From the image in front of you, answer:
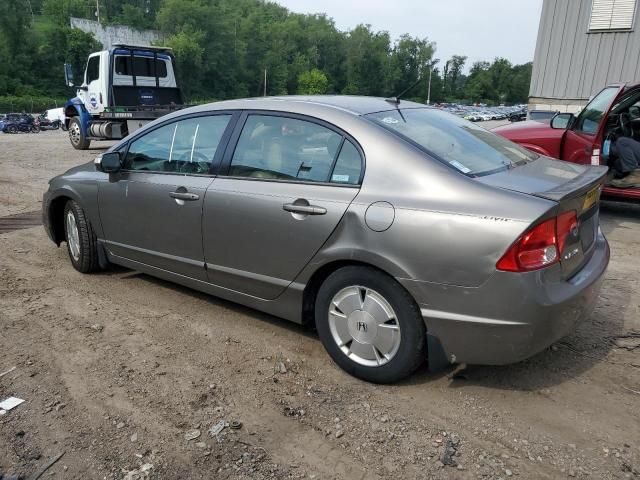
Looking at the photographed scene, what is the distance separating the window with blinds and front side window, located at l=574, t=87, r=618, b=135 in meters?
7.87

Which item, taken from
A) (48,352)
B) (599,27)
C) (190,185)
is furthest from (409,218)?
(599,27)

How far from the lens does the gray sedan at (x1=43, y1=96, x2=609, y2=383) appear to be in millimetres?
→ 2607

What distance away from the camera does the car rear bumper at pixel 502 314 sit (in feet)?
8.39

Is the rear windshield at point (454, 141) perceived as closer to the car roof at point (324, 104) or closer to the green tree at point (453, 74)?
the car roof at point (324, 104)

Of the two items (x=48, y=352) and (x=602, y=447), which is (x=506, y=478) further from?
A: (x=48, y=352)

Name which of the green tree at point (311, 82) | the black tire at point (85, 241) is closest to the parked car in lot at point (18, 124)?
the black tire at point (85, 241)

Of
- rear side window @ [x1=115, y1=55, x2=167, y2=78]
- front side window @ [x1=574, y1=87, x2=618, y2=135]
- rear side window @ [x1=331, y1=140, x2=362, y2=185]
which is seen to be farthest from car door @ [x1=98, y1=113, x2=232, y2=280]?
rear side window @ [x1=115, y1=55, x2=167, y2=78]

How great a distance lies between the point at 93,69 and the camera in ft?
52.7

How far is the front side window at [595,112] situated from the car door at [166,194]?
5.23 meters

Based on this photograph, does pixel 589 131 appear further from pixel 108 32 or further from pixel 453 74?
pixel 453 74

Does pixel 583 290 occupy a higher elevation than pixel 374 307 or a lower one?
higher

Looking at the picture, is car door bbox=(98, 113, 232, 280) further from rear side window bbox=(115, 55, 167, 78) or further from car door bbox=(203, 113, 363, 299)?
rear side window bbox=(115, 55, 167, 78)

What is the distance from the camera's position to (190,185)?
12.4 ft

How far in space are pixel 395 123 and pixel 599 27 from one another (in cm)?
1316
